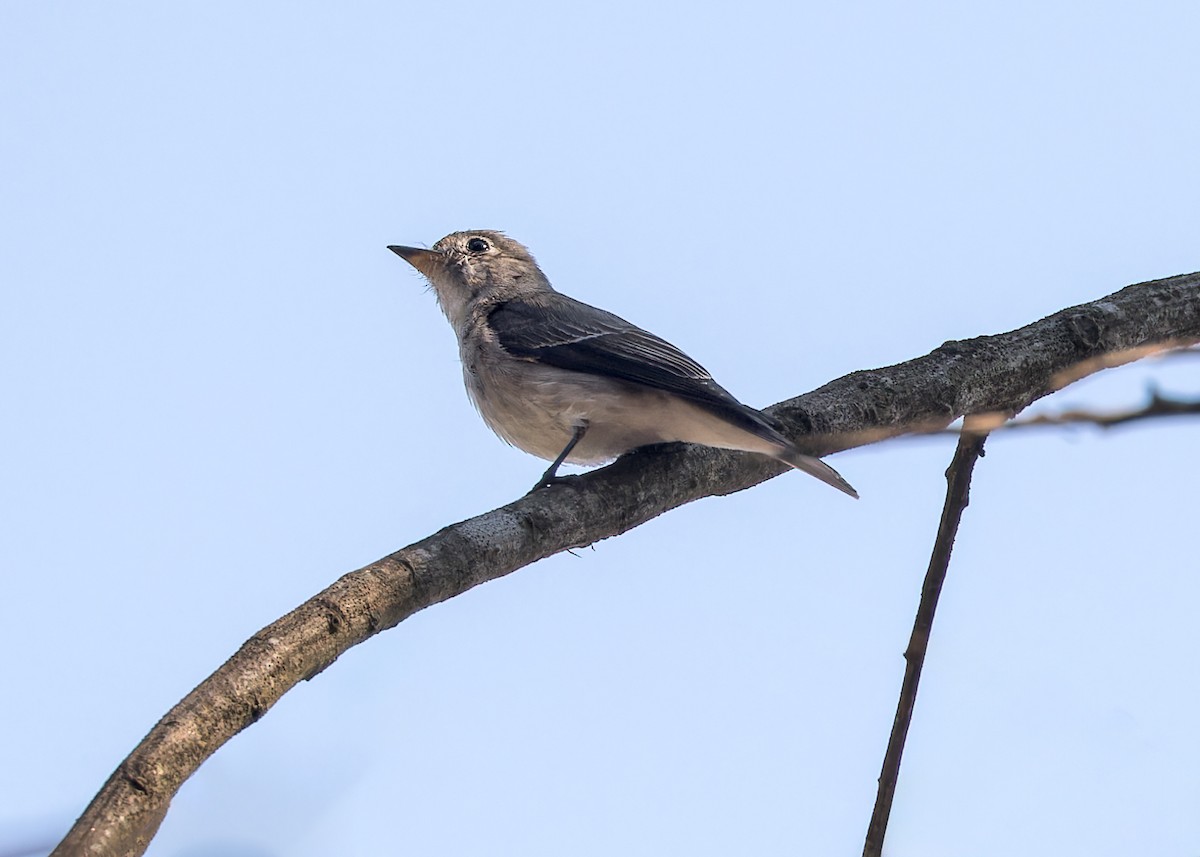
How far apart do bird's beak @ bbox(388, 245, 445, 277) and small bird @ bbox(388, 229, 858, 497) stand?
52cm

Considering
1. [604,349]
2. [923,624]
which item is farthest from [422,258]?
[923,624]

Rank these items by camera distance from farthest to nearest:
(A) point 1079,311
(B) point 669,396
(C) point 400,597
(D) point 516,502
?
(B) point 669,396 < (A) point 1079,311 < (D) point 516,502 < (C) point 400,597

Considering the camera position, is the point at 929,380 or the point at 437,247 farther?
the point at 437,247

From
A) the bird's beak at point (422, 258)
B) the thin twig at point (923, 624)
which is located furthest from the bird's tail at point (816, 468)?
the bird's beak at point (422, 258)

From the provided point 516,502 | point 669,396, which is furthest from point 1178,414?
point 669,396

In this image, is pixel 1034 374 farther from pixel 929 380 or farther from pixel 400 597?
pixel 400 597

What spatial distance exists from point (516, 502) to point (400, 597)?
807 millimetres

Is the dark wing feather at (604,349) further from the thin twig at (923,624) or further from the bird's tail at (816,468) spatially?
the thin twig at (923,624)

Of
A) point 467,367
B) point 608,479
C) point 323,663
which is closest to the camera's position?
point 323,663

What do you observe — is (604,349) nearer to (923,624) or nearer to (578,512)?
(578,512)

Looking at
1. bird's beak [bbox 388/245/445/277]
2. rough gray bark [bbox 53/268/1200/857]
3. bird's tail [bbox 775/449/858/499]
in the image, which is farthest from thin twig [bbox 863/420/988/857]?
bird's beak [bbox 388/245/445/277]

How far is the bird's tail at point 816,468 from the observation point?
566 cm

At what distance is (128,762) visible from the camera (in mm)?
3164

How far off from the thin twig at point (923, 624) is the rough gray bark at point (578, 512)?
48 cm
